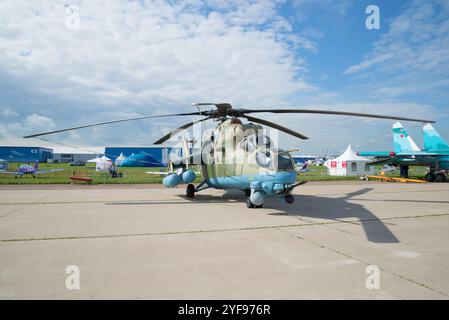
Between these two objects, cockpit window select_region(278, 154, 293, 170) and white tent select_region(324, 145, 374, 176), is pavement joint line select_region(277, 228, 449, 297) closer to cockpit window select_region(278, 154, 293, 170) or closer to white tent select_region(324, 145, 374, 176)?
cockpit window select_region(278, 154, 293, 170)

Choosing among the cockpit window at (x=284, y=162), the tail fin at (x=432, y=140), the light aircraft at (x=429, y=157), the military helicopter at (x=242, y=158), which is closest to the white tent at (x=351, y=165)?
the light aircraft at (x=429, y=157)

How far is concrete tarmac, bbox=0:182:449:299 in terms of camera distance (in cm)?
353

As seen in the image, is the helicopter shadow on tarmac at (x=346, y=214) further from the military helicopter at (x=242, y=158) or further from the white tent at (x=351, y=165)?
the white tent at (x=351, y=165)

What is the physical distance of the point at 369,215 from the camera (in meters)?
8.88

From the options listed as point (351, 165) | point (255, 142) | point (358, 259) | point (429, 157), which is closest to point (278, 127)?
point (255, 142)

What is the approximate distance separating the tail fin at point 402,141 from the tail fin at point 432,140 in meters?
2.59

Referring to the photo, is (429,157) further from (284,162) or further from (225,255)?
(225,255)

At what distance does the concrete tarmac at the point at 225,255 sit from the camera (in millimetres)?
3525

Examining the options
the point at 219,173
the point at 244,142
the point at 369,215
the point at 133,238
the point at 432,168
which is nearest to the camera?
the point at 133,238

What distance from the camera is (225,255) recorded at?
4902 millimetres

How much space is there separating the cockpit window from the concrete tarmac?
4.63 feet
